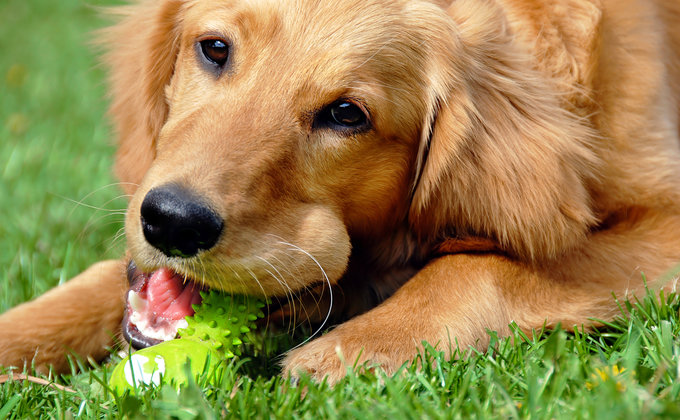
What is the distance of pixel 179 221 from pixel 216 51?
0.71 m

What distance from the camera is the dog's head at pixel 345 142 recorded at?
2133mm

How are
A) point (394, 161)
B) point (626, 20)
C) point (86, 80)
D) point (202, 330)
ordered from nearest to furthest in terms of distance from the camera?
point (202, 330) → point (394, 161) → point (626, 20) → point (86, 80)

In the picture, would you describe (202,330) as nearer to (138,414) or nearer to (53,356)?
(138,414)

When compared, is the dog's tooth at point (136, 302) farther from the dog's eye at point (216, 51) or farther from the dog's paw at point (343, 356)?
the dog's eye at point (216, 51)

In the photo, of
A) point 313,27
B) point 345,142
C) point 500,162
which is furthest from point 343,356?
point 313,27

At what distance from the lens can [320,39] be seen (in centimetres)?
230

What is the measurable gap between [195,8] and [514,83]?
3.64 ft

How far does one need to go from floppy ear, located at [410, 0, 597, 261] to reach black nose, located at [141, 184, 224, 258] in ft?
2.59

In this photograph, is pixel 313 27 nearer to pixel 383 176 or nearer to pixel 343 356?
pixel 383 176

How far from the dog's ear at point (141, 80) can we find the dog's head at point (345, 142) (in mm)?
88

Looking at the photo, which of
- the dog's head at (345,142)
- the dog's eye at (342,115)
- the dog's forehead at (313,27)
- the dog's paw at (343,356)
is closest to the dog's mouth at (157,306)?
the dog's head at (345,142)

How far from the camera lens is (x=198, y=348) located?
2066 mm

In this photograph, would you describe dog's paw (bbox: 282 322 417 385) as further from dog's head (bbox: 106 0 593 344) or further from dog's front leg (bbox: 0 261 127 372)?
dog's front leg (bbox: 0 261 127 372)

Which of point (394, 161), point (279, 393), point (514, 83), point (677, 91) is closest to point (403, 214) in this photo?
point (394, 161)
